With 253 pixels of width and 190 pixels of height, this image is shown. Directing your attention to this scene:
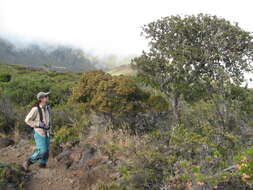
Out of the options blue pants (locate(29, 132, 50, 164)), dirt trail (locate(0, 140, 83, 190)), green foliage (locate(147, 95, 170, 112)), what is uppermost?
green foliage (locate(147, 95, 170, 112))

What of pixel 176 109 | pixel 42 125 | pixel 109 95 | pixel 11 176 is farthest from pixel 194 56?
pixel 11 176

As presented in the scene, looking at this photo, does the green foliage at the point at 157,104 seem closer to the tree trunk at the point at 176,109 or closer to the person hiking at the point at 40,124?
the tree trunk at the point at 176,109

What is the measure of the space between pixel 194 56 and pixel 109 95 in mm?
2492

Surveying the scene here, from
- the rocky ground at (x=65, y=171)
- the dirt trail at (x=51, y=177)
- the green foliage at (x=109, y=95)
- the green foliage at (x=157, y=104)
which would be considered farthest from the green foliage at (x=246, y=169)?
the green foliage at (x=157, y=104)

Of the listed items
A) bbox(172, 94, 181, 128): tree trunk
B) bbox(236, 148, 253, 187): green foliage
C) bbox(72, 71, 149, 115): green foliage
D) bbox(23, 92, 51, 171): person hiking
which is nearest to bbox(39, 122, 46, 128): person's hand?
bbox(23, 92, 51, 171): person hiking

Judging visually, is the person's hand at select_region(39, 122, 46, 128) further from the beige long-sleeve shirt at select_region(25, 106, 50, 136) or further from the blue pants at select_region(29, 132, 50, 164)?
the blue pants at select_region(29, 132, 50, 164)

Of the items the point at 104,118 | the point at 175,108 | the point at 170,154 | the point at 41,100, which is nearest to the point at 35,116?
the point at 41,100

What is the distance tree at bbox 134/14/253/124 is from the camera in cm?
681

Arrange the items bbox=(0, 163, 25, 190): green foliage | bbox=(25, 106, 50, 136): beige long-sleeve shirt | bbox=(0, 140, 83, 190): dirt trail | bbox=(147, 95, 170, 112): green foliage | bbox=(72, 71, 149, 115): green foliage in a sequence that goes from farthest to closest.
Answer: bbox=(147, 95, 170, 112): green foliage < bbox=(72, 71, 149, 115): green foliage < bbox=(25, 106, 50, 136): beige long-sleeve shirt < bbox=(0, 140, 83, 190): dirt trail < bbox=(0, 163, 25, 190): green foliage

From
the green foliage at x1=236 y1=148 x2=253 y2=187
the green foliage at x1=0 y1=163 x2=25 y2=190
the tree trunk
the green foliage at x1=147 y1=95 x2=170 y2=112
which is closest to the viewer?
the green foliage at x1=236 y1=148 x2=253 y2=187

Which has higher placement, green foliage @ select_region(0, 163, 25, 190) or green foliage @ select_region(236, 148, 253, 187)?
green foliage @ select_region(236, 148, 253, 187)

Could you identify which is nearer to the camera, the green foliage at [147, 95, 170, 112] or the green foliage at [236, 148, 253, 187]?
the green foliage at [236, 148, 253, 187]

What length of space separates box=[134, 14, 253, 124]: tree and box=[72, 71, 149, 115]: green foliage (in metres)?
0.97

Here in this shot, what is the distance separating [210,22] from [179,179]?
491 centimetres
